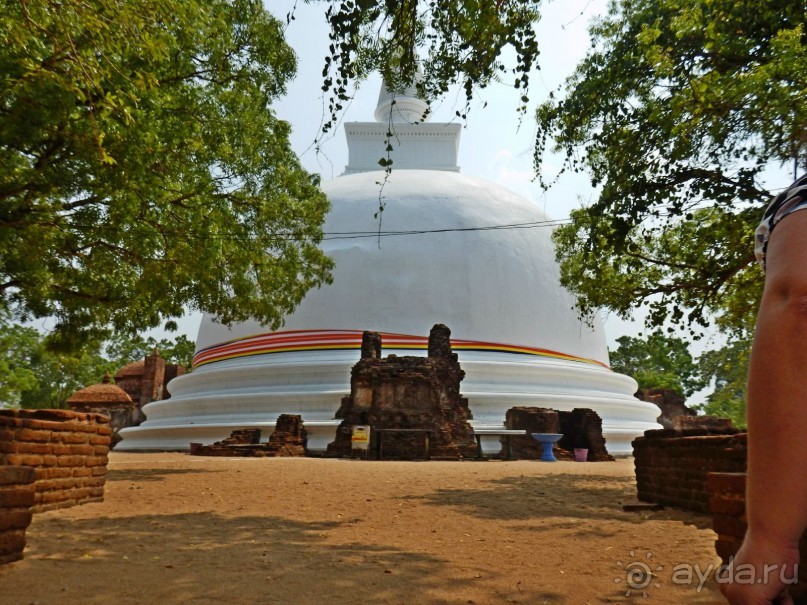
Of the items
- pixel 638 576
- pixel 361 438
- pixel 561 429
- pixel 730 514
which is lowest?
pixel 638 576

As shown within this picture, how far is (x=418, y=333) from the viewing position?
1686 centimetres

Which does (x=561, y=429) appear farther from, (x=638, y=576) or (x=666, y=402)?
(x=638, y=576)

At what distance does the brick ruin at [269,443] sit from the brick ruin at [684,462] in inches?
374

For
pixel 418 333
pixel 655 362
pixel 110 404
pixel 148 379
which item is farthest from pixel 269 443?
pixel 655 362

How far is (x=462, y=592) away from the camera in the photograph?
2805 mm

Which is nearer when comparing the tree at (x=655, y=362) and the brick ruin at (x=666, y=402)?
the brick ruin at (x=666, y=402)

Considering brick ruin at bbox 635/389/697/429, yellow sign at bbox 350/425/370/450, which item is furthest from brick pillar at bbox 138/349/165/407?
brick ruin at bbox 635/389/697/429

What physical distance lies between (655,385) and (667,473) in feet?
100

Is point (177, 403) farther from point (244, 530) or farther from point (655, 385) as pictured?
point (655, 385)

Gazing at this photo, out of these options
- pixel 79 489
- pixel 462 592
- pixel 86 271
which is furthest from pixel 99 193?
pixel 462 592

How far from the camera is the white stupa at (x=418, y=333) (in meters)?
16.4

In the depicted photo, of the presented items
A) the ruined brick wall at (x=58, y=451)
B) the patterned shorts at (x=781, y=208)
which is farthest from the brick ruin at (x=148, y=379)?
the patterned shorts at (x=781, y=208)

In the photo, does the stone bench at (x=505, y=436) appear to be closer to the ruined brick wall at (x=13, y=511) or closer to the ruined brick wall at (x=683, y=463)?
the ruined brick wall at (x=683, y=463)

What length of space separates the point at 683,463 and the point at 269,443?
10.7 m
